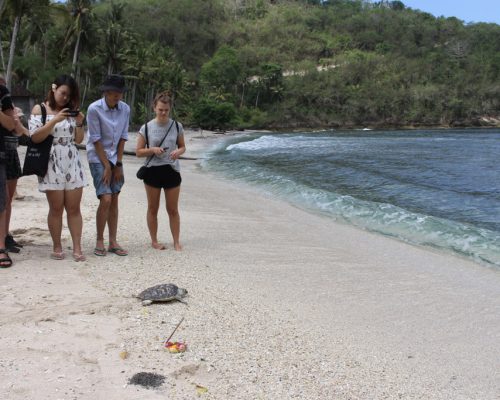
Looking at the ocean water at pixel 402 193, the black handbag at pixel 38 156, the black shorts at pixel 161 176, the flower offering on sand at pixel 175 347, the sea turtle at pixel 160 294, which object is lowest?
the ocean water at pixel 402 193

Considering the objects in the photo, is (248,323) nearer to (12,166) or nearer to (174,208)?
(174,208)

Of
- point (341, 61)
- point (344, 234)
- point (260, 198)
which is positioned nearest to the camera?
point (344, 234)

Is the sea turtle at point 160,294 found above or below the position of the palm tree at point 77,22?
below

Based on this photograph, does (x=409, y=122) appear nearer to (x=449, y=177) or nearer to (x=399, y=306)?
(x=449, y=177)

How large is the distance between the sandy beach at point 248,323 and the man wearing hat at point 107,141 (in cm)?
66

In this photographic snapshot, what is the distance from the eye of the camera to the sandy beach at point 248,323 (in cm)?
313

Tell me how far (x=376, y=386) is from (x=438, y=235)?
19.3 ft

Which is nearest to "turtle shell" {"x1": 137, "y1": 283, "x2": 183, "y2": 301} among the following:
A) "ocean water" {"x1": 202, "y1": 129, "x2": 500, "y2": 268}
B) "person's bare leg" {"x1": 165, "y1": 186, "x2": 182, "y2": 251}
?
"person's bare leg" {"x1": 165, "y1": 186, "x2": 182, "y2": 251}

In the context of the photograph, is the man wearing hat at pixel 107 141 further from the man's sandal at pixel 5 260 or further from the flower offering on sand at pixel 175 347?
the flower offering on sand at pixel 175 347

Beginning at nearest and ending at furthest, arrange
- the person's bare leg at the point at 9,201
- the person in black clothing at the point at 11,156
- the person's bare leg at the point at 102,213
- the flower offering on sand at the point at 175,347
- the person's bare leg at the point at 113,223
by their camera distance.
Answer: the flower offering on sand at the point at 175,347 → the person in black clothing at the point at 11,156 → the person's bare leg at the point at 9,201 → the person's bare leg at the point at 102,213 → the person's bare leg at the point at 113,223

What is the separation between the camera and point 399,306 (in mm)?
4828

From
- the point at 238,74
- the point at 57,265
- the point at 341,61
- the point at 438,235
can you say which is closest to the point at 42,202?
the point at 57,265

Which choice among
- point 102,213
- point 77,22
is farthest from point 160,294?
point 77,22

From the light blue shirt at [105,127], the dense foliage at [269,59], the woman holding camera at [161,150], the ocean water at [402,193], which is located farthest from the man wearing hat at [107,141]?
the dense foliage at [269,59]
